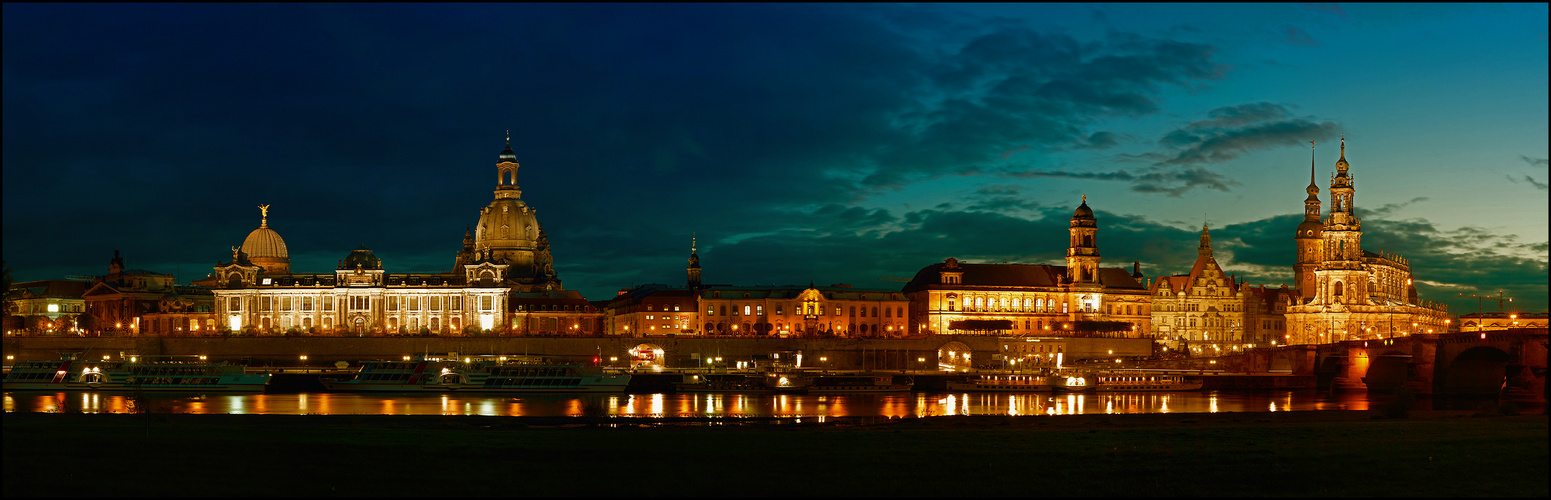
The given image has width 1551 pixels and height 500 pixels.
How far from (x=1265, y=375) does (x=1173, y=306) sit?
55184 millimetres

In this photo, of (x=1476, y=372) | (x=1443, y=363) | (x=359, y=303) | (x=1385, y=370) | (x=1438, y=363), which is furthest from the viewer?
(x=359, y=303)

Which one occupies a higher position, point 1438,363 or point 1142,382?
point 1438,363

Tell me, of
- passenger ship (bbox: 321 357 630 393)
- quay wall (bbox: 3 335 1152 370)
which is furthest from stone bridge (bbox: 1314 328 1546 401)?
passenger ship (bbox: 321 357 630 393)

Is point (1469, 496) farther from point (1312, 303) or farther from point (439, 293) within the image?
point (439, 293)

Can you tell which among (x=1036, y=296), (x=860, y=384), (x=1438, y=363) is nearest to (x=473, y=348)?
(x=860, y=384)

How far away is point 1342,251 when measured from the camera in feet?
437

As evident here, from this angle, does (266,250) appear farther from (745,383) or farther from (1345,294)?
(1345,294)

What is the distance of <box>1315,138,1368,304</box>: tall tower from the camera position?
132 metres

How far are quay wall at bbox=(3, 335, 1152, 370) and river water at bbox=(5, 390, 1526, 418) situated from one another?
39176 millimetres

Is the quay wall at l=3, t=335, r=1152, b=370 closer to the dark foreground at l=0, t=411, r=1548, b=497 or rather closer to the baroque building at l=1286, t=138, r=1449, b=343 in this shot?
the baroque building at l=1286, t=138, r=1449, b=343

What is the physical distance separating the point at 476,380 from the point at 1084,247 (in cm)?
8428

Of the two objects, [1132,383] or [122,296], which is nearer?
[1132,383]

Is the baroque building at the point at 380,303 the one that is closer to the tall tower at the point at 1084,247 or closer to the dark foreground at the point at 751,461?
the tall tower at the point at 1084,247

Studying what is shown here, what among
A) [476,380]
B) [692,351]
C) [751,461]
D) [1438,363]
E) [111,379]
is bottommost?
[692,351]
